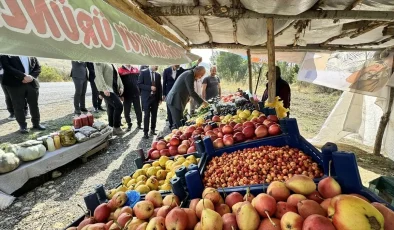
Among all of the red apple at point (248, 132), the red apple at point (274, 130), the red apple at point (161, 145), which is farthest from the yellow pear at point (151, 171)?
the red apple at point (274, 130)

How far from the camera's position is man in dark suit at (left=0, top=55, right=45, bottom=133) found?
191 inches

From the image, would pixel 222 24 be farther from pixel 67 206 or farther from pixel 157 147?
pixel 67 206

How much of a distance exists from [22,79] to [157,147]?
402cm

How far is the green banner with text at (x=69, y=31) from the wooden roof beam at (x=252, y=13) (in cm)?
114

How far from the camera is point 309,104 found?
13391 mm

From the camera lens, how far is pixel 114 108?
21.0ft

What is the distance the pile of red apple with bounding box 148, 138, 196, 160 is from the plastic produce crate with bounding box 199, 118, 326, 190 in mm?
380

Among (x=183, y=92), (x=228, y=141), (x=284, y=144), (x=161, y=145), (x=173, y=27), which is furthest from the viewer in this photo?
(x=183, y=92)

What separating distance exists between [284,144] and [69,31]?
6.27ft

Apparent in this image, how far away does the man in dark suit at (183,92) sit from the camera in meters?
5.06

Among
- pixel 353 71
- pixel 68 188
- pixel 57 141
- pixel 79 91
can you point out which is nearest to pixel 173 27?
pixel 57 141

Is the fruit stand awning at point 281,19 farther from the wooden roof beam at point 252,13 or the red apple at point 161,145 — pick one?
the red apple at point 161,145

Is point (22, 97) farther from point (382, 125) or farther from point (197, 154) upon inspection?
point (382, 125)

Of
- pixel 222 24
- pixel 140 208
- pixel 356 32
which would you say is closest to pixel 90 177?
pixel 140 208
